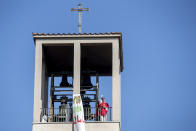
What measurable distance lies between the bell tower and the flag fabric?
0.26 meters

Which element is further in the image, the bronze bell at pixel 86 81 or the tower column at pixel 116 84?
the bronze bell at pixel 86 81

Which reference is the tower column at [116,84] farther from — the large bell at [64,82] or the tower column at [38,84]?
the tower column at [38,84]

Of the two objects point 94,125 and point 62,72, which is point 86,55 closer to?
point 62,72

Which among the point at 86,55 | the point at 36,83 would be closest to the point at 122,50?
the point at 86,55

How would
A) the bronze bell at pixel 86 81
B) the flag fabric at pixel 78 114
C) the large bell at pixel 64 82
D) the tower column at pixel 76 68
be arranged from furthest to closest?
the large bell at pixel 64 82 < the bronze bell at pixel 86 81 < the tower column at pixel 76 68 < the flag fabric at pixel 78 114

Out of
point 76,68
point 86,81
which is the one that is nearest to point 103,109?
point 76,68

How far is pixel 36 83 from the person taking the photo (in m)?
43.5

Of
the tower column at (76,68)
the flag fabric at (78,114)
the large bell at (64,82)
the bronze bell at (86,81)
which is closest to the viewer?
the flag fabric at (78,114)

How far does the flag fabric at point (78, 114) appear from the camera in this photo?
42312mm

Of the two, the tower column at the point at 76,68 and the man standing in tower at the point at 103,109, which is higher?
the tower column at the point at 76,68

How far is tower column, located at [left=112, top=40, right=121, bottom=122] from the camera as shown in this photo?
43.0 meters

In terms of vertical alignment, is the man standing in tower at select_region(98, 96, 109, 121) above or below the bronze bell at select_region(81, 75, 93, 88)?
below

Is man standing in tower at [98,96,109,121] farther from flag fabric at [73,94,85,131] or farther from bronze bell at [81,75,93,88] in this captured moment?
bronze bell at [81,75,93,88]

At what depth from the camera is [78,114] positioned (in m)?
42.7
